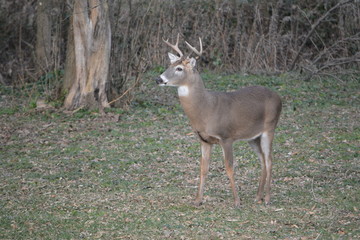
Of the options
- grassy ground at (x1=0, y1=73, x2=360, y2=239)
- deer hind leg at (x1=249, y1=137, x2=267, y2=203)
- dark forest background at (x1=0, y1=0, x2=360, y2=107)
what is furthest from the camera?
dark forest background at (x1=0, y1=0, x2=360, y2=107)

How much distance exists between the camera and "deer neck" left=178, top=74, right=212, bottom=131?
6961 millimetres

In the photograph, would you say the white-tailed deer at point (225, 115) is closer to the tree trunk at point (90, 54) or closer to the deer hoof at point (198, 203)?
the deer hoof at point (198, 203)

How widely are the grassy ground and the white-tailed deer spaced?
1.48ft

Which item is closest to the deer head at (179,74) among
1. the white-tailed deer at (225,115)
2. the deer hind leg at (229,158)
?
the white-tailed deer at (225,115)

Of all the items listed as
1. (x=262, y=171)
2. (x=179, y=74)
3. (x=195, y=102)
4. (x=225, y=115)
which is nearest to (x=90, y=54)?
(x=179, y=74)

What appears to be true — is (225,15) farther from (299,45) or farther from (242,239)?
(242,239)

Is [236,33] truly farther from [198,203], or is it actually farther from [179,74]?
[198,203]

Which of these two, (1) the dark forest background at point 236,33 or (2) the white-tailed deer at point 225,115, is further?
(1) the dark forest background at point 236,33

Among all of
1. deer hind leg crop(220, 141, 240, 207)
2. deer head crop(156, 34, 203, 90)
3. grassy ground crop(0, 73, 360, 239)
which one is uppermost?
deer head crop(156, 34, 203, 90)

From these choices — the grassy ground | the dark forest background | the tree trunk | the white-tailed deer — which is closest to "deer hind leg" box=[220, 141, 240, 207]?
the white-tailed deer

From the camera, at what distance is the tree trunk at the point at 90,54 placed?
1155 cm

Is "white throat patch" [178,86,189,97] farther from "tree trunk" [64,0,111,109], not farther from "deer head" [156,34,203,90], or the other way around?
"tree trunk" [64,0,111,109]

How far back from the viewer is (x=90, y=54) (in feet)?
38.4

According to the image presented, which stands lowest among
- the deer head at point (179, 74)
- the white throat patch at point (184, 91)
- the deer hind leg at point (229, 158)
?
the deer hind leg at point (229, 158)
